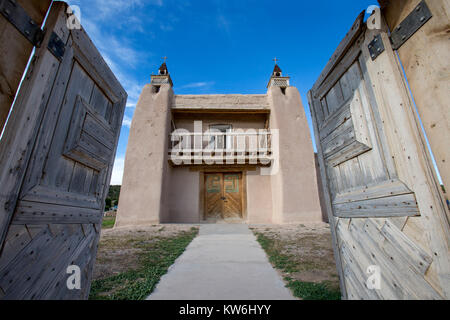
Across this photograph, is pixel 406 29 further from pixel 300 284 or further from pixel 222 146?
pixel 222 146

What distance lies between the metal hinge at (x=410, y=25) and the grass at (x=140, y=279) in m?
3.81

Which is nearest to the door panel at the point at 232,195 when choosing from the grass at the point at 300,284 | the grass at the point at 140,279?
the grass at the point at 140,279

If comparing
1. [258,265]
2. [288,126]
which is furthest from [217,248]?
[288,126]

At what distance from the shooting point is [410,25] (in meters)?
1.69

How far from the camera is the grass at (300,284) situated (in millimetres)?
2518

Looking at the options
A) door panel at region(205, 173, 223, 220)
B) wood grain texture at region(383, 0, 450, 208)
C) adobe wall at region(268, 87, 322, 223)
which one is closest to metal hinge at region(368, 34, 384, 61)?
wood grain texture at region(383, 0, 450, 208)

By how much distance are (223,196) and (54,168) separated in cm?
1039

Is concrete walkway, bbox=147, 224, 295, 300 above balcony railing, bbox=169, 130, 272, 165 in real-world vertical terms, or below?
below

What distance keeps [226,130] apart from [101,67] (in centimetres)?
1015

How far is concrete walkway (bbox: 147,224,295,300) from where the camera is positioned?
8.52ft

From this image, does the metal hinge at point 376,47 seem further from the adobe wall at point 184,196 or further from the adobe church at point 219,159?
the adobe wall at point 184,196

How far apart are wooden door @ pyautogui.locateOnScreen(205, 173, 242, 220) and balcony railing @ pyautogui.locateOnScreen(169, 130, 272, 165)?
3.81ft

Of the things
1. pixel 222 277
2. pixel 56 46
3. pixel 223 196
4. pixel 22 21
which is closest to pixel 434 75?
pixel 56 46

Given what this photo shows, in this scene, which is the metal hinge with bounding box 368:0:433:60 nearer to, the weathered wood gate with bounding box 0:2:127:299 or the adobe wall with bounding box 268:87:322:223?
the weathered wood gate with bounding box 0:2:127:299
